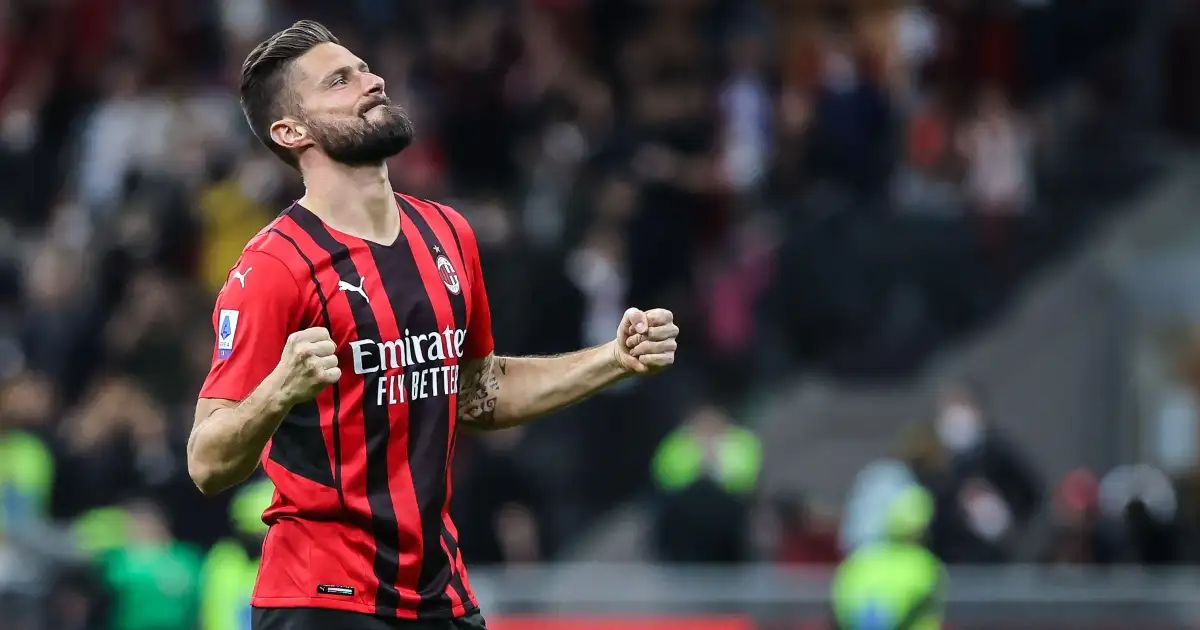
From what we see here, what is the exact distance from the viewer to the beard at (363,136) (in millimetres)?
5137

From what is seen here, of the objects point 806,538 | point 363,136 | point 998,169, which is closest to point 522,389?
point 363,136

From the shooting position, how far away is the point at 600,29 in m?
16.3

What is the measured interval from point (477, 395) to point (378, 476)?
0.59m

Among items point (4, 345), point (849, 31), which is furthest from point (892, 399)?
point (4, 345)

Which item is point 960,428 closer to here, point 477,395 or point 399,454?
point 477,395

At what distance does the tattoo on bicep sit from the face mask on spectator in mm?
8032

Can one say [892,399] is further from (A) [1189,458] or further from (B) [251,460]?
(B) [251,460]

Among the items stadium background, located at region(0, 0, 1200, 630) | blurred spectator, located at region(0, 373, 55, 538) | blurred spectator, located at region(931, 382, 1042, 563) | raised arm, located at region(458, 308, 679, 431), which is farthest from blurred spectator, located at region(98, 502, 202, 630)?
raised arm, located at region(458, 308, 679, 431)

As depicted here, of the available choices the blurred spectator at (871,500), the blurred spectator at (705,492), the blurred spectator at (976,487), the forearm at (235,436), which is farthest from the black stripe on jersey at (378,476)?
the blurred spectator at (976,487)

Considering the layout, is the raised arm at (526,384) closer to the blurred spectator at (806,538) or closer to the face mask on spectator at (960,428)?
the blurred spectator at (806,538)

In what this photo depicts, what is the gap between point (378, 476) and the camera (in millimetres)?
5027

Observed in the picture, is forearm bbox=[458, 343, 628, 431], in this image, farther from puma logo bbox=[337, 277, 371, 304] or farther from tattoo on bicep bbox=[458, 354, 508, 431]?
puma logo bbox=[337, 277, 371, 304]

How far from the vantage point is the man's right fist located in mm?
4656

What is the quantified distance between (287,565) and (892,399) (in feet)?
32.9
